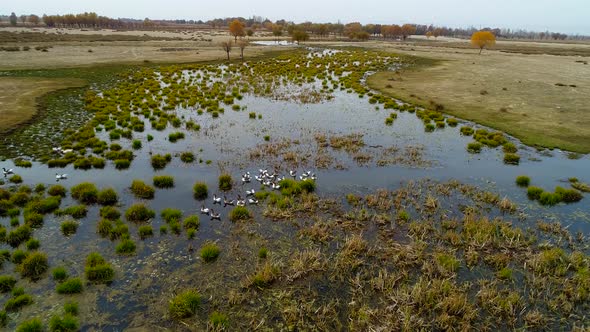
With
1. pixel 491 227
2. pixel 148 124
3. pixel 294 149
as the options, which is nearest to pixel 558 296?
pixel 491 227

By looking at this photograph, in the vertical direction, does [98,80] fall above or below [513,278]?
above

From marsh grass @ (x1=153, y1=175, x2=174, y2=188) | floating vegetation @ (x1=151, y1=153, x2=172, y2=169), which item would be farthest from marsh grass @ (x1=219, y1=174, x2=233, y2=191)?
floating vegetation @ (x1=151, y1=153, x2=172, y2=169)

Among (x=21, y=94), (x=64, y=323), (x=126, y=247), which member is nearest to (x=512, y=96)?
(x=126, y=247)

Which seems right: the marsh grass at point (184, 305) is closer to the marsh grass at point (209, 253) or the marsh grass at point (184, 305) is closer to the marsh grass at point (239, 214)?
the marsh grass at point (209, 253)

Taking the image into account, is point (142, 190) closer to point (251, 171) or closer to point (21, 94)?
point (251, 171)

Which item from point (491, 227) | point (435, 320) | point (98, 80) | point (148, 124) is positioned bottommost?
point (435, 320)

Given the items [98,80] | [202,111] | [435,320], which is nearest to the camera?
[435,320]

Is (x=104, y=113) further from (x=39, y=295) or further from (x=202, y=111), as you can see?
(x=39, y=295)
